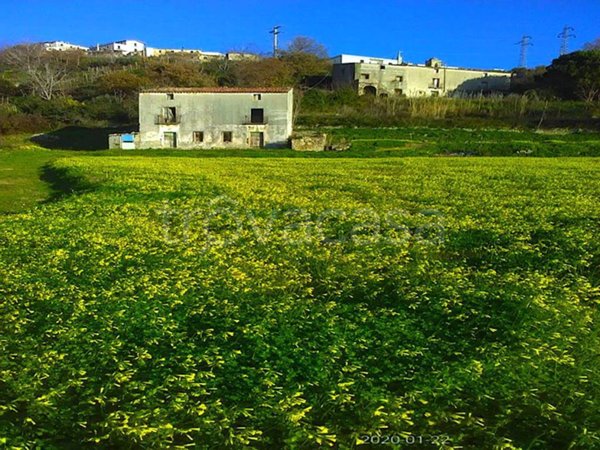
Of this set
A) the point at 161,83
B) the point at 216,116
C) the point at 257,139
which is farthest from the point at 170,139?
the point at 161,83

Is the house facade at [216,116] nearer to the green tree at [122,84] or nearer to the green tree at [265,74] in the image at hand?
the green tree at [265,74]

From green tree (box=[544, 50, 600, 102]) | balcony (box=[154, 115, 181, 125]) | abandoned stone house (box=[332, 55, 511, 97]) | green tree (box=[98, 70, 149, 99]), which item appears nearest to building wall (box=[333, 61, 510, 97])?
abandoned stone house (box=[332, 55, 511, 97])

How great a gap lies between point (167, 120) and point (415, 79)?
1895 inches

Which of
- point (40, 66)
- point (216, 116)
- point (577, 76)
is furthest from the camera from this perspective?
point (40, 66)

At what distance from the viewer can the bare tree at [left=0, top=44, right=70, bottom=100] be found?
84.9 meters

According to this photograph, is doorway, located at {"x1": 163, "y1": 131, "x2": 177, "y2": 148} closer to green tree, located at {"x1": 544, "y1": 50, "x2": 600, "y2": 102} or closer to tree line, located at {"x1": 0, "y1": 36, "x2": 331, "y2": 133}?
tree line, located at {"x1": 0, "y1": 36, "x2": 331, "y2": 133}

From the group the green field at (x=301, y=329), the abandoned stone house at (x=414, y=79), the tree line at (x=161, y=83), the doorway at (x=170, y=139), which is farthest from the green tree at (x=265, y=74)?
the green field at (x=301, y=329)

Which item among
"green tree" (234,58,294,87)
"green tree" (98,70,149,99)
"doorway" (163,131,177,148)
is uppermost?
"green tree" (234,58,294,87)

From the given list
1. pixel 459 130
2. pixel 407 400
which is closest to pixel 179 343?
pixel 407 400

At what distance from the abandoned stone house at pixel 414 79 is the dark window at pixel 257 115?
33.3 meters

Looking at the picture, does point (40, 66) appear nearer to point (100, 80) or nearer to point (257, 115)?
point (100, 80)

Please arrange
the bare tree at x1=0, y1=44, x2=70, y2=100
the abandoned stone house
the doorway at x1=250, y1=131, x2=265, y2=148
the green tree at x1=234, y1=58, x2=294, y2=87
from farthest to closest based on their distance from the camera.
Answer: the green tree at x1=234, y1=58, x2=294, y2=87 < the abandoned stone house < the bare tree at x1=0, y1=44, x2=70, y2=100 < the doorway at x1=250, y1=131, x2=265, y2=148

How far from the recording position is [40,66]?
103 m

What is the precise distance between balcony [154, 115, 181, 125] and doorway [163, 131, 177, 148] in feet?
3.41
